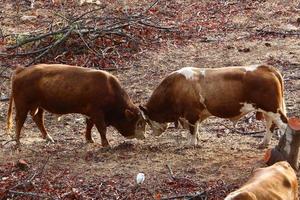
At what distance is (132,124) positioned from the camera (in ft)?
36.0

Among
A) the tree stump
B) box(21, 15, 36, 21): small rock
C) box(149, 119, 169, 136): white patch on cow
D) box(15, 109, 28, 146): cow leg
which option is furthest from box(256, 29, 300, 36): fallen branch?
the tree stump

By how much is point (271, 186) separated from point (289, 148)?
160 centimetres

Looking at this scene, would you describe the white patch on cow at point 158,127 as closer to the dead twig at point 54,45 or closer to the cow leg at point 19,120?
the cow leg at point 19,120

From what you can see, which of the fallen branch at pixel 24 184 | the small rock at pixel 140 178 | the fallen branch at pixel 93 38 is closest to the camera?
the fallen branch at pixel 24 184

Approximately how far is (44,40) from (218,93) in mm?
6538

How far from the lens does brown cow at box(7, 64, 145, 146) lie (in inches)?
416

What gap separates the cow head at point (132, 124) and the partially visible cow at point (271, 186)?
11.2 feet

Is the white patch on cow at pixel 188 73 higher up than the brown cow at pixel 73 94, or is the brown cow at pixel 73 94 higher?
the white patch on cow at pixel 188 73

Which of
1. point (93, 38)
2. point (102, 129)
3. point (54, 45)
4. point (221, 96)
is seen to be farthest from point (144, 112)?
point (93, 38)

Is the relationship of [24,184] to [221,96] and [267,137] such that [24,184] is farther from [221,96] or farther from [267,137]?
[267,137]

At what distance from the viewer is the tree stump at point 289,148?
888 centimetres

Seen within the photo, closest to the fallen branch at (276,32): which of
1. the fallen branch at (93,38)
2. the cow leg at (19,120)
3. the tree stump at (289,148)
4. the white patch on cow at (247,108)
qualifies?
the fallen branch at (93,38)

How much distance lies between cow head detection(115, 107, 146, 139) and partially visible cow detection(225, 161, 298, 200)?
3411mm

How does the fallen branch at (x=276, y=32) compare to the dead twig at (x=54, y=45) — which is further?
the fallen branch at (x=276, y=32)
